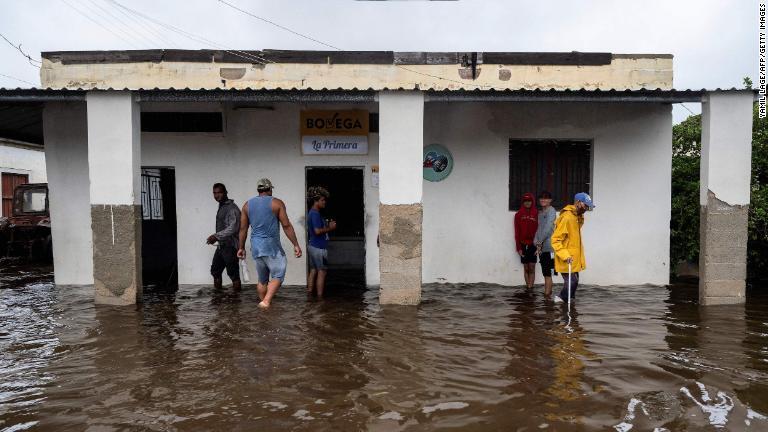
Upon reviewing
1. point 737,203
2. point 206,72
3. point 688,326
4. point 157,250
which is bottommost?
point 688,326

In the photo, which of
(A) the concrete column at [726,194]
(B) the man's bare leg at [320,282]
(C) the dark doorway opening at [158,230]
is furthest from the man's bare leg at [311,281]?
(A) the concrete column at [726,194]

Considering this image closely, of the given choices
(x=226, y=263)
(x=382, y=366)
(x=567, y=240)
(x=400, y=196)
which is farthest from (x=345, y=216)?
(x=382, y=366)

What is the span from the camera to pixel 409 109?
761 cm

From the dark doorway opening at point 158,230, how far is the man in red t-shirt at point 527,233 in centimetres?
581

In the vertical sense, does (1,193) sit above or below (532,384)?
above

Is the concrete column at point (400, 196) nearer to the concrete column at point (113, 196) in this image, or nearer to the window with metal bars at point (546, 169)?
the window with metal bars at point (546, 169)

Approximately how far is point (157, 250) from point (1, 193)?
12.8 meters

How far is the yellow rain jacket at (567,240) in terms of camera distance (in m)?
7.21

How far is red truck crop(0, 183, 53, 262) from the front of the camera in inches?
537

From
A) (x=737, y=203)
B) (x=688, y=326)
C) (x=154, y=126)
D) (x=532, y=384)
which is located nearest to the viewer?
(x=532, y=384)

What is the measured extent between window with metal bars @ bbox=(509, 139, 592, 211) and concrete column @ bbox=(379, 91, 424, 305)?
248cm

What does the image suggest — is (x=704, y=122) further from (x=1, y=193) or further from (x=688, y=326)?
(x=1, y=193)

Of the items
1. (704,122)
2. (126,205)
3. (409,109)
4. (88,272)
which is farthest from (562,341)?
(88,272)

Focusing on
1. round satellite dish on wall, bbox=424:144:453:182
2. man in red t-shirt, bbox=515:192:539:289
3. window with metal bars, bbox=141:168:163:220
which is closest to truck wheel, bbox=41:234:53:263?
window with metal bars, bbox=141:168:163:220
